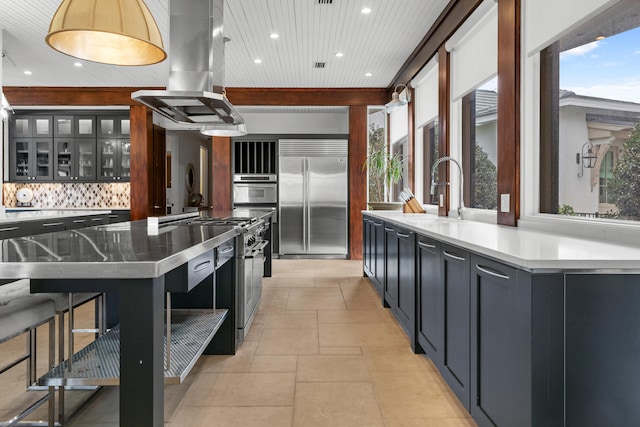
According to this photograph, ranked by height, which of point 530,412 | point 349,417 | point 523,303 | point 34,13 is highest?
point 34,13

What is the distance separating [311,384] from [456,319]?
95 cm

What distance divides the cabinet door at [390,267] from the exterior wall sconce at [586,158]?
56.3 inches

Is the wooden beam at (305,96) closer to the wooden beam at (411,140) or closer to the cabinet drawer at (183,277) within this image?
the wooden beam at (411,140)

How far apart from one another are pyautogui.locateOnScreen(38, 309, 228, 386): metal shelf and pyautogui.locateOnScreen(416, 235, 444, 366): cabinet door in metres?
1.25

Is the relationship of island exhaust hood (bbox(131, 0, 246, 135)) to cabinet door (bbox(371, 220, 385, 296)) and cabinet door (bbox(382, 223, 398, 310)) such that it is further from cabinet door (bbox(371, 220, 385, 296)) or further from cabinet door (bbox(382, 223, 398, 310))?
cabinet door (bbox(371, 220, 385, 296))

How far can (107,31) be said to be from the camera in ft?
6.39

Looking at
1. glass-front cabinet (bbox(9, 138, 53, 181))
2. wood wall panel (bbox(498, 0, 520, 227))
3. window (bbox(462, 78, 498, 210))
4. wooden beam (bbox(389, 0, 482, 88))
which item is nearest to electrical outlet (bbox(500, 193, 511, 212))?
wood wall panel (bbox(498, 0, 520, 227))

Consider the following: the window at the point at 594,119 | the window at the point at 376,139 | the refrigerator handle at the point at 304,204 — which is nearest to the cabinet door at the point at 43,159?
the refrigerator handle at the point at 304,204

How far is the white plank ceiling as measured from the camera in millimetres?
4324

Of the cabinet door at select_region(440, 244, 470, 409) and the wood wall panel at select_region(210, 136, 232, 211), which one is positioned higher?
the wood wall panel at select_region(210, 136, 232, 211)

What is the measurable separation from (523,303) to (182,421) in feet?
5.36

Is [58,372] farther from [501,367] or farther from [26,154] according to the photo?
[26,154]

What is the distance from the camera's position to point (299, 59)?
5.90 meters

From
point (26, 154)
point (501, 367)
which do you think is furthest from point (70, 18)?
point (26, 154)
